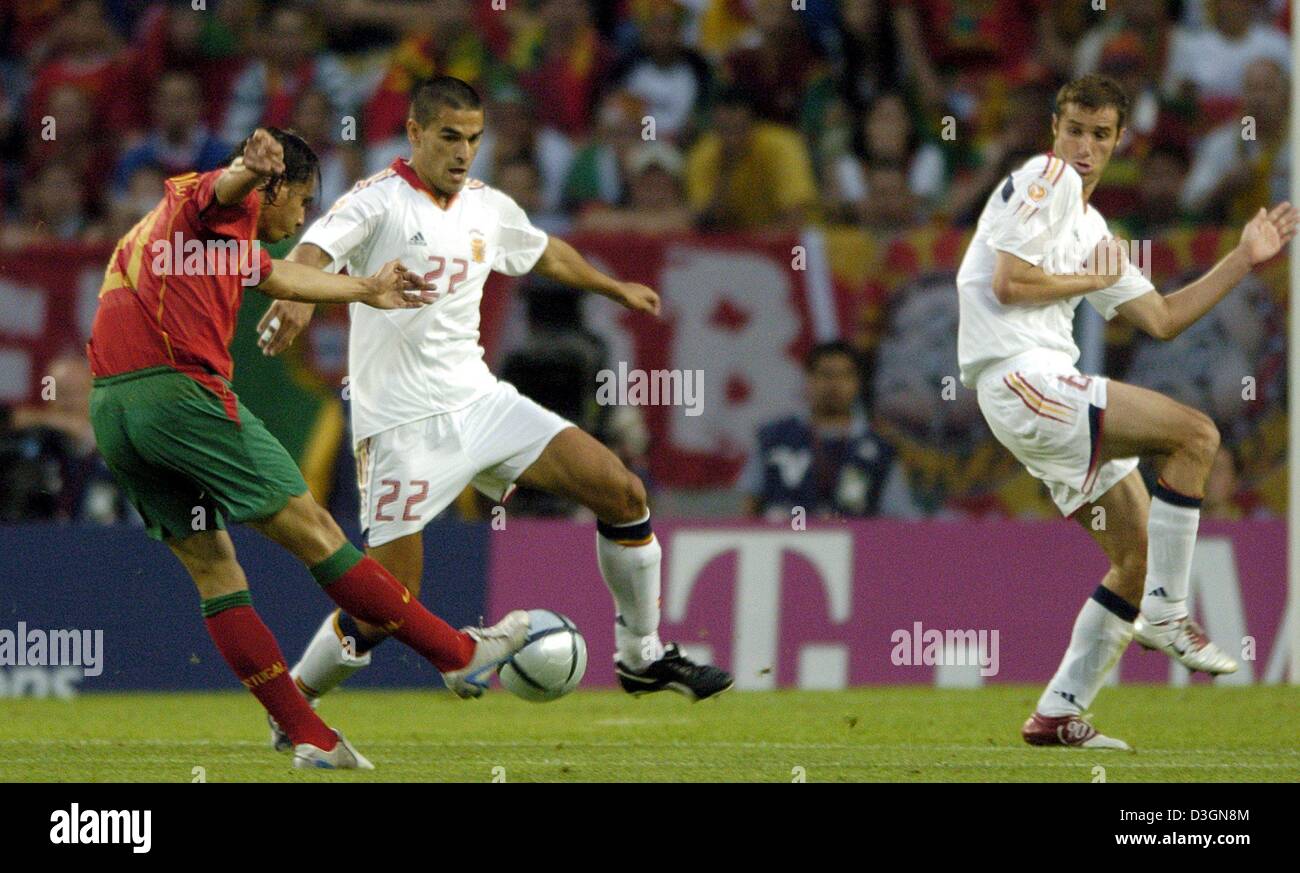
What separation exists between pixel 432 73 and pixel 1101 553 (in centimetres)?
516

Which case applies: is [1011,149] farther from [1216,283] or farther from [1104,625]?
[1104,625]

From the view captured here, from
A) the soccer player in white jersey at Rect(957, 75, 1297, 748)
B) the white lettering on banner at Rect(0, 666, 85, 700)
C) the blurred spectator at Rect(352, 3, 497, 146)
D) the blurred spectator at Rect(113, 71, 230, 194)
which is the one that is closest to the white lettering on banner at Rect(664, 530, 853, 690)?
the soccer player in white jersey at Rect(957, 75, 1297, 748)

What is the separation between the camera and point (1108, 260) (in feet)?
24.2

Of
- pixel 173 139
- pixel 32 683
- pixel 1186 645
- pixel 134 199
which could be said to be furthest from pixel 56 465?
pixel 1186 645

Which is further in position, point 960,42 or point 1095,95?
point 960,42

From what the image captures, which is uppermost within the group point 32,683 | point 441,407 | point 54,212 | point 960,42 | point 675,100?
point 960,42

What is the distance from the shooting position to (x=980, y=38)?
515 inches

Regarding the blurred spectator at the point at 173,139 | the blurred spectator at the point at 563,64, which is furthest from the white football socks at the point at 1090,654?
the blurred spectator at the point at 173,139

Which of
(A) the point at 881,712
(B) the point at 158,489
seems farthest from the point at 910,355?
(B) the point at 158,489

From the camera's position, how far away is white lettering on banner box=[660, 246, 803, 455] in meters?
11.0

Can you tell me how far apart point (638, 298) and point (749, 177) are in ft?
15.1

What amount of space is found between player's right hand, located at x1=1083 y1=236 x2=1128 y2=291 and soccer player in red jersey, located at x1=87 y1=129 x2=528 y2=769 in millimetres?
2458

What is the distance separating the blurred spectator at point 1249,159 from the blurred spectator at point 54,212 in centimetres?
633

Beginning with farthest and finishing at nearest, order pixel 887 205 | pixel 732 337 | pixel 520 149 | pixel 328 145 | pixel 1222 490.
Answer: pixel 328 145
pixel 520 149
pixel 887 205
pixel 732 337
pixel 1222 490
